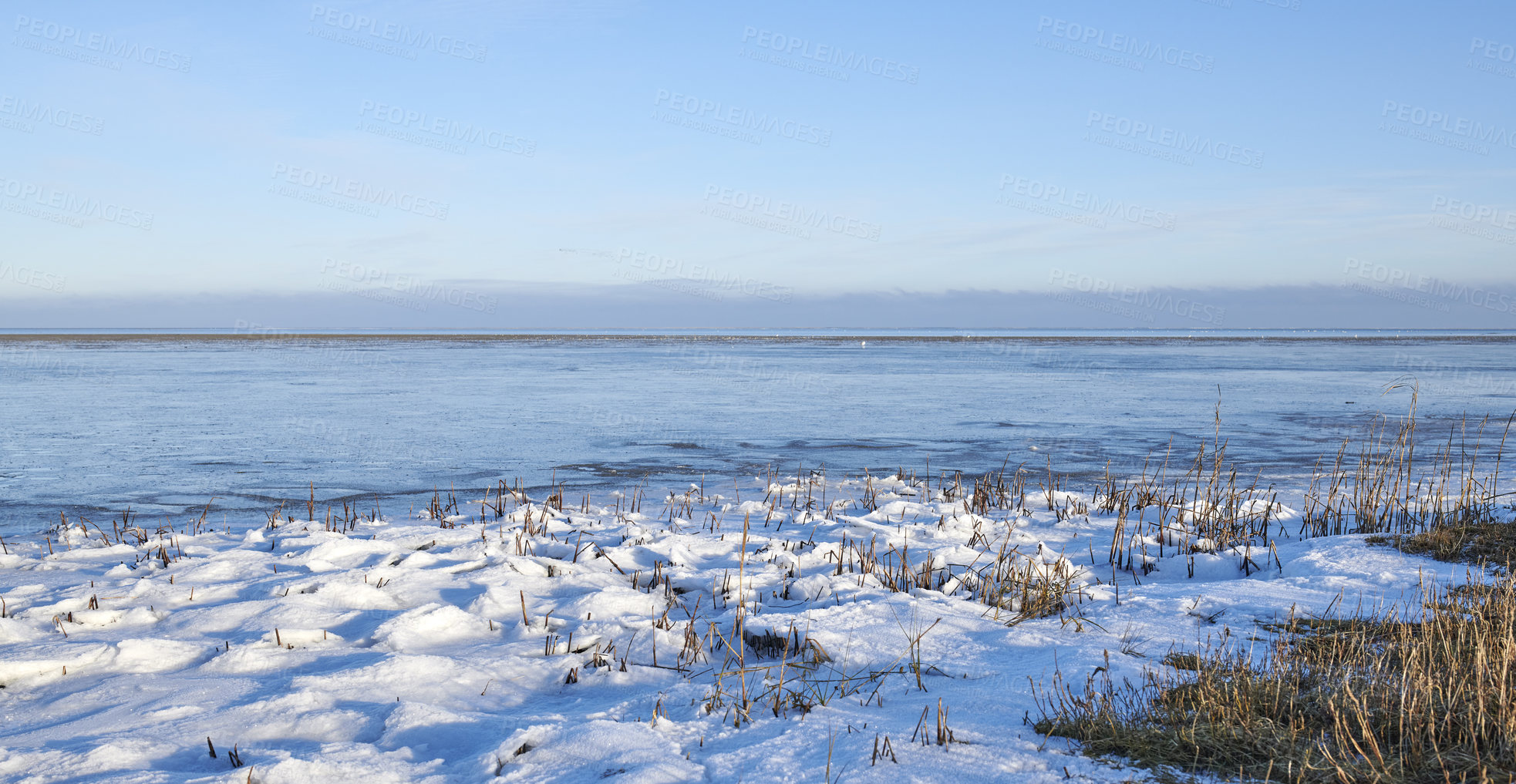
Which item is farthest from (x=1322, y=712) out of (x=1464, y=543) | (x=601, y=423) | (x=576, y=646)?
(x=601, y=423)

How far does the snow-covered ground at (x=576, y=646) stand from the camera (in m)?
3.09

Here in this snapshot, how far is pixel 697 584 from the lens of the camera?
544 cm

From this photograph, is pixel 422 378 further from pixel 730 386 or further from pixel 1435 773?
pixel 1435 773

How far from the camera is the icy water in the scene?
1019 centimetres

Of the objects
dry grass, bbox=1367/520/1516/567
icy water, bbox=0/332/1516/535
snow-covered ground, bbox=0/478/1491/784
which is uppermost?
dry grass, bbox=1367/520/1516/567

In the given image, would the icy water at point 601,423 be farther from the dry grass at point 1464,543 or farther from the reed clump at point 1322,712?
the reed clump at point 1322,712

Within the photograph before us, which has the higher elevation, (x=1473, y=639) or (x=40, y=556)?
(x=1473, y=639)

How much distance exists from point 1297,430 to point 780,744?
13943 mm

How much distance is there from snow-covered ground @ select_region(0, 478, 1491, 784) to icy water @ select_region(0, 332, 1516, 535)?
3.02 metres

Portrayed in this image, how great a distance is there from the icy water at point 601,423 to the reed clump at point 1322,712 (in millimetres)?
6524

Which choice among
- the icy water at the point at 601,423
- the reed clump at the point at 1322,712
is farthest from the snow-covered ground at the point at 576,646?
the icy water at the point at 601,423

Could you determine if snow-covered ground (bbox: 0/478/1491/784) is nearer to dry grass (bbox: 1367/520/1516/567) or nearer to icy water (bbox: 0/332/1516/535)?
dry grass (bbox: 1367/520/1516/567)

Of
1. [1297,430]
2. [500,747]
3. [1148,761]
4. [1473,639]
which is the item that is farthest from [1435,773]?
[1297,430]

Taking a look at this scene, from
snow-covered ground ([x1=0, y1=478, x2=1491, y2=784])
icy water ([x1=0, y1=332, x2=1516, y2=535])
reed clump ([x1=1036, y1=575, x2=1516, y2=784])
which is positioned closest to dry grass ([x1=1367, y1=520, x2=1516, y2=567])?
snow-covered ground ([x1=0, y1=478, x2=1491, y2=784])
